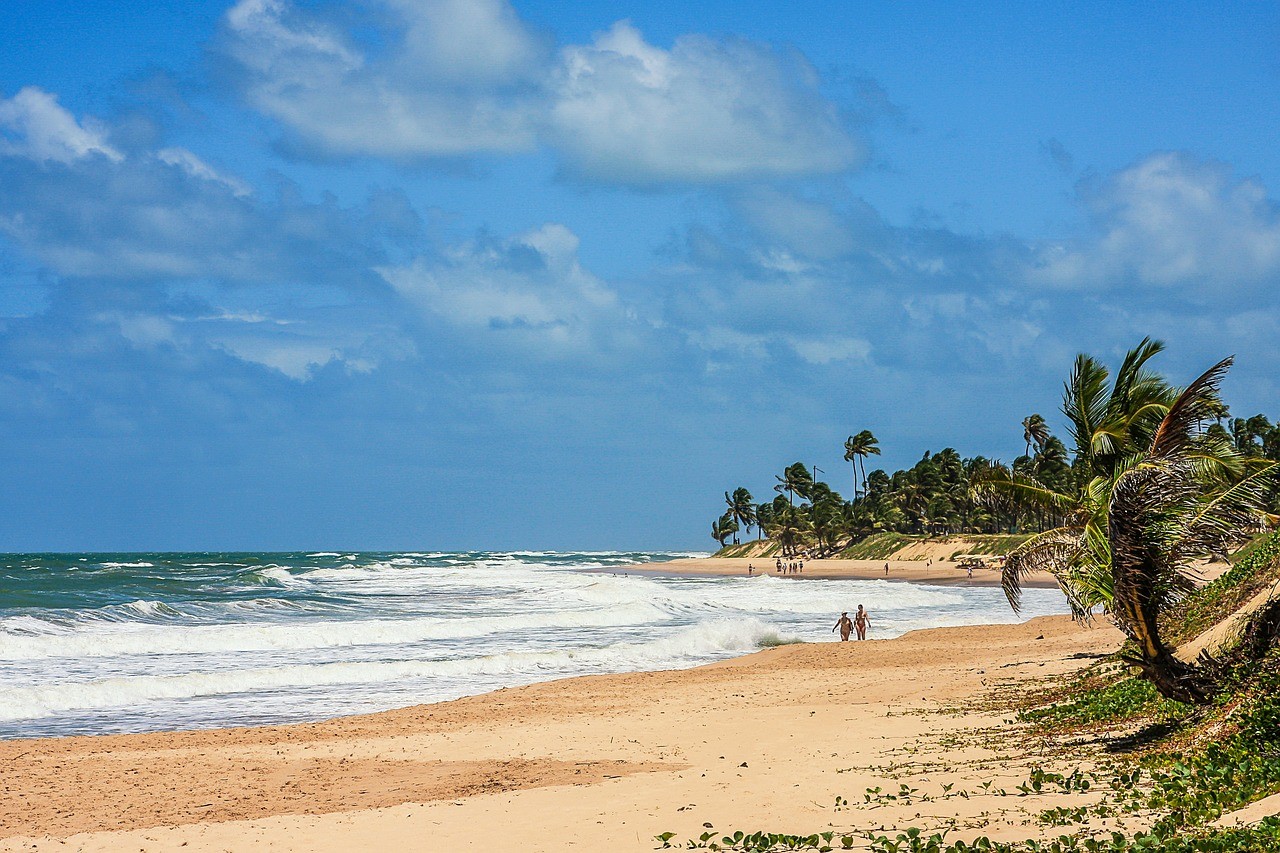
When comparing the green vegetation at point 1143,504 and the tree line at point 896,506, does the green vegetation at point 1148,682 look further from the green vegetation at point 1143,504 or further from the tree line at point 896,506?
the tree line at point 896,506

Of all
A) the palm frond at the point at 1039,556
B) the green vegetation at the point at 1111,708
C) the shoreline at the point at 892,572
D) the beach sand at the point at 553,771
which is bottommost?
the shoreline at the point at 892,572

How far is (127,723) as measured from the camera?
18750mm

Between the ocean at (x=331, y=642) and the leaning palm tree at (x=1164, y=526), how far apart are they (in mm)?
13651

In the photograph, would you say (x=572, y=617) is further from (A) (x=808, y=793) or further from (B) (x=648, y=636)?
(A) (x=808, y=793)

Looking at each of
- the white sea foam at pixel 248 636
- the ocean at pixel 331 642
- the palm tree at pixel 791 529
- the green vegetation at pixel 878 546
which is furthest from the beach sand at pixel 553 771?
the palm tree at pixel 791 529

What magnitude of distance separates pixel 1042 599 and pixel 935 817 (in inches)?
2016

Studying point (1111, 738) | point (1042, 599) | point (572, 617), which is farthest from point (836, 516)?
point (1111, 738)

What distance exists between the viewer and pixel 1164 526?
426 inches

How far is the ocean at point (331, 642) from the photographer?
20922mm

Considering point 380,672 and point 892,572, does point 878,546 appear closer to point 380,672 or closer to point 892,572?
point 892,572

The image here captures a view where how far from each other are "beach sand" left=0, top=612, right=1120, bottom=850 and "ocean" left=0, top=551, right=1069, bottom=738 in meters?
3.87

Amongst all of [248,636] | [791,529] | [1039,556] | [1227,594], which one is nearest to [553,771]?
[1039,556]

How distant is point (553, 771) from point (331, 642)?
74.4 feet

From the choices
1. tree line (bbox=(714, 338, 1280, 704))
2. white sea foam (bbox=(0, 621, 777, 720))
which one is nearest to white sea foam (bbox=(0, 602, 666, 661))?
white sea foam (bbox=(0, 621, 777, 720))
